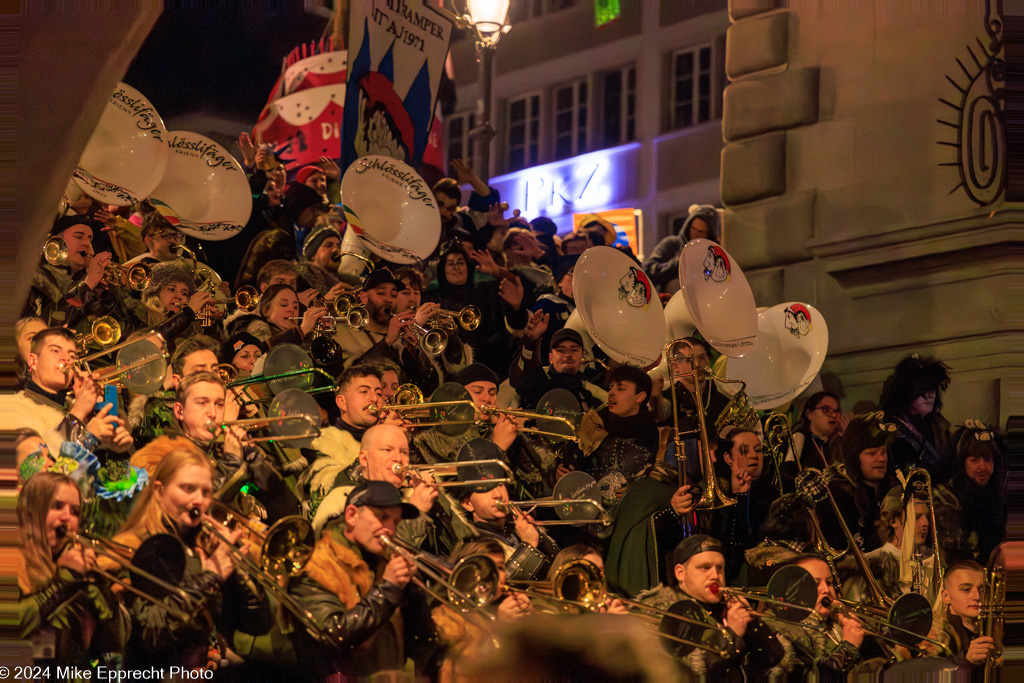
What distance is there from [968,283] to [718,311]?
1.69 m

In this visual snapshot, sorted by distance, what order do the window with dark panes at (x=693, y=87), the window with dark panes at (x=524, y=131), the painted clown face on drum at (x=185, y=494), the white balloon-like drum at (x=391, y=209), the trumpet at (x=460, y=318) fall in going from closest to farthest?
the painted clown face on drum at (x=185, y=494) → the white balloon-like drum at (x=391, y=209) → the trumpet at (x=460, y=318) → the window with dark panes at (x=524, y=131) → the window with dark panes at (x=693, y=87)

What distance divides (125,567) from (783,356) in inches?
134

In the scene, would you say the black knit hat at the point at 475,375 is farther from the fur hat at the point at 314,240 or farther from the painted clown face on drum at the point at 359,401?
the fur hat at the point at 314,240

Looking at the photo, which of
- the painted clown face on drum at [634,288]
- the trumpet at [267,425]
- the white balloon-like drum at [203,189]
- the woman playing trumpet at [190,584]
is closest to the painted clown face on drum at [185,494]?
the woman playing trumpet at [190,584]

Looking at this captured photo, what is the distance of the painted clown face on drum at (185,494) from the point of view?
4.07 m

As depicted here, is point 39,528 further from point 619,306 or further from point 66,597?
point 619,306

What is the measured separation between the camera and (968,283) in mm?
6293

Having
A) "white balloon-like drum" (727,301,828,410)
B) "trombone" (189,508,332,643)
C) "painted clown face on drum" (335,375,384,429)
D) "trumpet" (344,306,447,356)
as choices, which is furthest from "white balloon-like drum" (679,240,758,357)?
"trombone" (189,508,332,643)

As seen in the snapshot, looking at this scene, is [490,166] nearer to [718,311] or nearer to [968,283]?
[718,311]

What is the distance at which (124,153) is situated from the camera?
15.3 ft

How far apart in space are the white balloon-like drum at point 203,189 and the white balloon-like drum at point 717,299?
201 centimetres

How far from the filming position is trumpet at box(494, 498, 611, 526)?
473cm

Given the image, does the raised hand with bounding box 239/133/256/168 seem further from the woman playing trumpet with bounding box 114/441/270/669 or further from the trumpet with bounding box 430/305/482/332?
the woman playing trumpet with bounding box 114/441/270/669

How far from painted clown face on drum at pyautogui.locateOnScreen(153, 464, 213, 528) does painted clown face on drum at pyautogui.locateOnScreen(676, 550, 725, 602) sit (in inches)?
79.0
